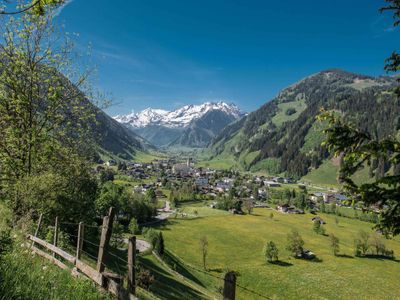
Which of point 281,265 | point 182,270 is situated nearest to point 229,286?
point 182,270

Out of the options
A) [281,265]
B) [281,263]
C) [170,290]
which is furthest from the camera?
[281,263]

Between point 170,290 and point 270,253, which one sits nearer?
point 170,290

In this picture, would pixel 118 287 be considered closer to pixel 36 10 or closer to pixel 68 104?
pixel 36 10

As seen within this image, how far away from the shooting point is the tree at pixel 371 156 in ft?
Result: 32.3

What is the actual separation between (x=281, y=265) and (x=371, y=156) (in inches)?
3252

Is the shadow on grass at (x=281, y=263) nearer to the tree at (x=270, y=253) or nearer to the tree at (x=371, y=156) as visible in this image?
the tree at (x=270, y=253)

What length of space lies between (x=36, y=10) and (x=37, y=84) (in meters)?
15.8

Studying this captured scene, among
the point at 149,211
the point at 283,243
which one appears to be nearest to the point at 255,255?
the point at 283,243

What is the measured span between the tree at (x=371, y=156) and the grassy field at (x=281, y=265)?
37.5 metres

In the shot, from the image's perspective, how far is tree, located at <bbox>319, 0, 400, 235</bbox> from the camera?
32.3 ft

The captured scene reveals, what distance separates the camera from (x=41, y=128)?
21828 millimetres

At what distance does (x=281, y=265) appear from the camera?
3337 inches

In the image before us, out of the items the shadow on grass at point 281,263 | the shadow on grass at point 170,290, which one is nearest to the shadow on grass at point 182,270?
the shadow on grass at point 170,290

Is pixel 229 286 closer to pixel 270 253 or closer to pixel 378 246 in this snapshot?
pixel 270 253
